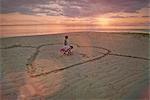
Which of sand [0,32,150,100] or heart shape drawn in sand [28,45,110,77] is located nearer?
sand [0,32,150,100]

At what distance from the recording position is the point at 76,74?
10.6 m

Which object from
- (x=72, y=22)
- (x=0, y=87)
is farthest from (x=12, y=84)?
(x=72, y=22)

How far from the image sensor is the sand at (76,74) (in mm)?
8516

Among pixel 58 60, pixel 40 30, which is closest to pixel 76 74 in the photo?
pixel 58 60

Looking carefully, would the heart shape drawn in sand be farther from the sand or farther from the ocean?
the ocean

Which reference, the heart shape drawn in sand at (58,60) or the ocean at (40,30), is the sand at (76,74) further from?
the ocean at (40,30)

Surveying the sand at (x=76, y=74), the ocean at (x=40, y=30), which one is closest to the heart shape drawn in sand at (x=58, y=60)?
the sand at (x=76, y=74)

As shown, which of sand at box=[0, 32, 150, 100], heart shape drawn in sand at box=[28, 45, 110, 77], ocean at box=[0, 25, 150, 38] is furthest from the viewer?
ocean at box=[0, 25, 150, 38]

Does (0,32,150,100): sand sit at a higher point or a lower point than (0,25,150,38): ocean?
lower

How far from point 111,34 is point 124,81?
13.3 metres

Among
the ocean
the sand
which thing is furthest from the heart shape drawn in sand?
the ocean

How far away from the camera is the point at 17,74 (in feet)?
35.1

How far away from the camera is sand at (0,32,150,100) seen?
8516 millimetres

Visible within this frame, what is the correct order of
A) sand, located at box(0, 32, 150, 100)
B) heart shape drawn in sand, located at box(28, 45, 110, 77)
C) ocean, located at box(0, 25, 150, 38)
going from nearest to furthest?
sand, located at box(0, 32, 150, 100), heart shape drawn in sand, located at box(28, 45, 110, 77), ocean, located at box(0, 25, 150, 38)
